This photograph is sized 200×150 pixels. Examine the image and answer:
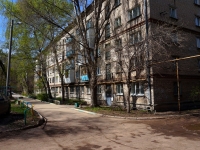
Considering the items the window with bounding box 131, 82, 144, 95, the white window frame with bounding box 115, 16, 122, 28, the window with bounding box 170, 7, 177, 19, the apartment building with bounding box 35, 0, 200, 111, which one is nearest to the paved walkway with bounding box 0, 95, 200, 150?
the apartment building with bounding box 35, 0, 200, 111

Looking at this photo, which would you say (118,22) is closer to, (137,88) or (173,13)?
(173,13)

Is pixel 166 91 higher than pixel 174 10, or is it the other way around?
pixel 174 10

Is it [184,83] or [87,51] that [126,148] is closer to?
[87,51]

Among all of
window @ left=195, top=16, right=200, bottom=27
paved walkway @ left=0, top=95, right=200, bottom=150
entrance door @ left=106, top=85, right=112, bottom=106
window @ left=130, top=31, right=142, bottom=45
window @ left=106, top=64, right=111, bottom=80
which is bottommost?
paved walkway @ left=0, top=95, right=200, bottom=150

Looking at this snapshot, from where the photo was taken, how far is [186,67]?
18.8m

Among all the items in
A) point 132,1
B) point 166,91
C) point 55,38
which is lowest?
point 166,91

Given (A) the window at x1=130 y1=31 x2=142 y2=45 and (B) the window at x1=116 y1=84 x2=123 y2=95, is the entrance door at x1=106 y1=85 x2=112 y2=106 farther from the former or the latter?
(A) the window at x1=130 y1=31 x2=142 y2=45

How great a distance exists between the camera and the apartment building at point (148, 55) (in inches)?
604

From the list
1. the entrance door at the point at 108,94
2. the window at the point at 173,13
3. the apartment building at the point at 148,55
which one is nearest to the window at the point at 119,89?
the apartment building at the point at 148,55

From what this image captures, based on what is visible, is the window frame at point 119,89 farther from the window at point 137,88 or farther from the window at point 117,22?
the window at point 117,22

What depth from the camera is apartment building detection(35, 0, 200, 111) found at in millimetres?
15336

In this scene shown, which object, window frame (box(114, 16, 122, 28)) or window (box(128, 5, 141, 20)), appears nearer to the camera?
window (box(128, 5, 141, 20))

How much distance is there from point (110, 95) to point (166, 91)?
6.25 m

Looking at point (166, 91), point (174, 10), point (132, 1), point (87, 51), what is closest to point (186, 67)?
point (166, 91)
